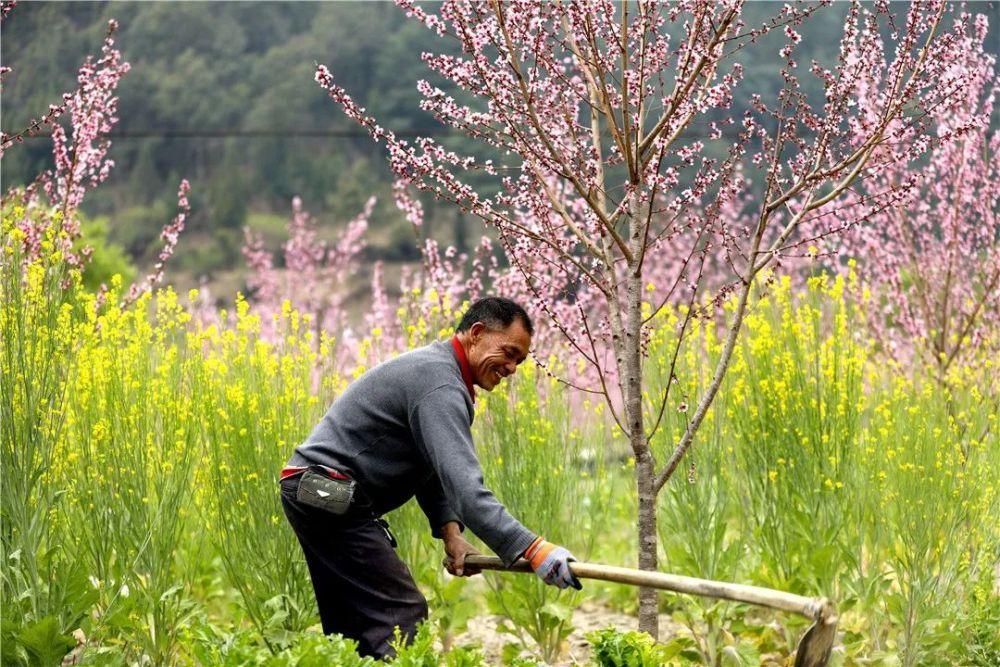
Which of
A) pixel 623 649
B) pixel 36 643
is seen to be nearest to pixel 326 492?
pixel 623 649

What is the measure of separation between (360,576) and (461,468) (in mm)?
649

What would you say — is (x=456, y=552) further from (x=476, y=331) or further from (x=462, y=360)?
(x=476, y=331)

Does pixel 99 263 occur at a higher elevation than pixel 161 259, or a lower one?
higher

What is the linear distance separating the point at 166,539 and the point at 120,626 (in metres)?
0.40

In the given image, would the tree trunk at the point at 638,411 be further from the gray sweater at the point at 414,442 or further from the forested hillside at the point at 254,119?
the forested hillside at the point at 254,119

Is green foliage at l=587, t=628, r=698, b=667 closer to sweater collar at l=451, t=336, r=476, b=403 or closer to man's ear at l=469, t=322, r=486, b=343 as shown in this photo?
sweater collar at l=451, t=336, r=476, b=403

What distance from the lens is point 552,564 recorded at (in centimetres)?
342

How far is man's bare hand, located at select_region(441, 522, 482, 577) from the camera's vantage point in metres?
4.02

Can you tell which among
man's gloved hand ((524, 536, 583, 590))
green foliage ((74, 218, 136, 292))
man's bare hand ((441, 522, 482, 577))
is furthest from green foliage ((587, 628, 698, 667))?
green foliage ((74, 218, 136, 292))

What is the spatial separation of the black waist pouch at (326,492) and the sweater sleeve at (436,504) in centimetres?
43

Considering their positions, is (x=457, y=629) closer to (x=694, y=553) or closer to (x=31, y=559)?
(x=694, y=553)

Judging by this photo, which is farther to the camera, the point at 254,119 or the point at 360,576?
the point at 254,119

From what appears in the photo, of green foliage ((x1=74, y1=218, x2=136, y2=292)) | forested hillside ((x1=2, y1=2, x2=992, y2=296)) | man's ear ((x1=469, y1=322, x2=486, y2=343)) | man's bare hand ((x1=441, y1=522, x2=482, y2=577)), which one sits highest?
forested hillside ((x1=2, y1=2, x2=992, y2=296))

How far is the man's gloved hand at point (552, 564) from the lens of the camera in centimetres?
342
